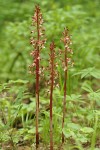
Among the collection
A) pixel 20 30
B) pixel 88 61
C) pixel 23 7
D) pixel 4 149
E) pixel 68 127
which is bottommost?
pixel 4 149

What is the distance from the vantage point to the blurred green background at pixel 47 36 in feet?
14.9

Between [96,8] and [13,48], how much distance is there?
298cm

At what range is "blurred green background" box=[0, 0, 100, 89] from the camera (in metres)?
4.55

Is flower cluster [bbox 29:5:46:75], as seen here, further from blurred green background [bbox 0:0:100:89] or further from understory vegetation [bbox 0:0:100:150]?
blurred green background [bbox 0:0:100:89]

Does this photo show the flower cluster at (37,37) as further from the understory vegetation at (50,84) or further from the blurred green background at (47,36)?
the blurred green background at (47,36)

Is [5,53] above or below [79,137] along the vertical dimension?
above

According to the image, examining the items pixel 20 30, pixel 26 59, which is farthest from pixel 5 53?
pixel 20 30

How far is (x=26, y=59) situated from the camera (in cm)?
521

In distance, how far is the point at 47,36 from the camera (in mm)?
4652

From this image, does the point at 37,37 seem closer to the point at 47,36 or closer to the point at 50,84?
the point at 50,84

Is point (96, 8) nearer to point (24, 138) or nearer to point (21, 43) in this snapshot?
point (21, 43)

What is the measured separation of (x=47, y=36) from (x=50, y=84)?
2.30m

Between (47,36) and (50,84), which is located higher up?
(47,36)

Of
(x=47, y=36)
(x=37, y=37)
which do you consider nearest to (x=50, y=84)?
(x=37, y=37)
